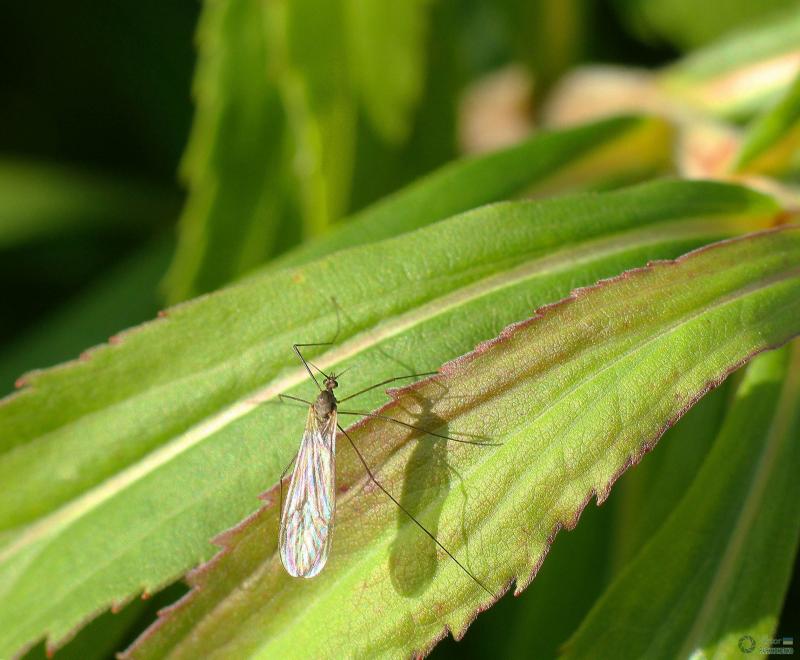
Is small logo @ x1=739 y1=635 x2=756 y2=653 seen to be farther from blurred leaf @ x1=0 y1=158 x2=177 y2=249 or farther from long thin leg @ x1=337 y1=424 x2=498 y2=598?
blurred leaf @ x1=0 y1=158 x2=177 y2=249

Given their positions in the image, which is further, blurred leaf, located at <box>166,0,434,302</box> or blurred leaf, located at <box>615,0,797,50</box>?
blurred leaf, located at <box>615,0,797,50</box>

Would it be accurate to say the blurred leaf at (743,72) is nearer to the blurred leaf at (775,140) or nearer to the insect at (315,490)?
the blurred leaf at (775,140)

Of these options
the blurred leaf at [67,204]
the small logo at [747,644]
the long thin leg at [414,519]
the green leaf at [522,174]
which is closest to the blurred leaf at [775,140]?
the green leaf at [522,174]

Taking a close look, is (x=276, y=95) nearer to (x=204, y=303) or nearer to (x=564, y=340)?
(x=204, y=303)

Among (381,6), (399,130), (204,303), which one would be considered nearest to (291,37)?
(381,6)

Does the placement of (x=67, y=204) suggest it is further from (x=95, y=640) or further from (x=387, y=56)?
(x=95, y=640)

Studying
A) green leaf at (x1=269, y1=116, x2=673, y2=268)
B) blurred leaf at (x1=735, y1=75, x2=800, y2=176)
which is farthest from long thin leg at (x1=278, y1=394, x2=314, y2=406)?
blurred leaf at (x1=735, y1=75, x2=800, y2=176)

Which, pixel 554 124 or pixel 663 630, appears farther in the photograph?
pixel 554 124
